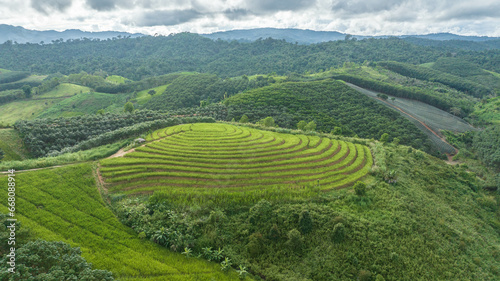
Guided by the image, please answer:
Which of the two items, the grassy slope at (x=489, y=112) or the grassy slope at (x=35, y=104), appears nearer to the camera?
the grassy slope at (x=489, y=112)

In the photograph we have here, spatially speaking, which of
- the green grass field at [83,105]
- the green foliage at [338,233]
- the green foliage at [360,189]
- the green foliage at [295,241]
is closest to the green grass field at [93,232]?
the green foliage at [295,241]

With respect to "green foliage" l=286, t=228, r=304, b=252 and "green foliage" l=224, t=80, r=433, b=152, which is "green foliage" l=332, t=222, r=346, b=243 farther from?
"green foliage" l=224, t=80, r=433, b=152

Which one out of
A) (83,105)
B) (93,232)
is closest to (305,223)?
(93,232)

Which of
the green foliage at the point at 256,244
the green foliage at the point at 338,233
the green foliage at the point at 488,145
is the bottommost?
the green foliage at the point at 488,145

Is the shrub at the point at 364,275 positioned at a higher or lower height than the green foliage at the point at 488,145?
higher

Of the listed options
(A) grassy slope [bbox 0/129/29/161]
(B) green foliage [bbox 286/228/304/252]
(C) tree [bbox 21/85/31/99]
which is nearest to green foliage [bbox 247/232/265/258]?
(B) green foliage [bbox 286/228/304/252]

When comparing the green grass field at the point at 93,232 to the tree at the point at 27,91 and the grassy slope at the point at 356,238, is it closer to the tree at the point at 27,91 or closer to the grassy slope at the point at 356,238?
the grassy slope at the point at 356,238
